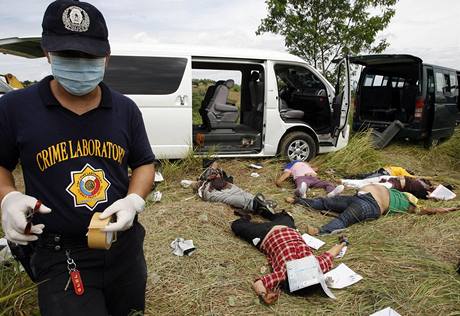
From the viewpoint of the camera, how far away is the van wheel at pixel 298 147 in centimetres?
549

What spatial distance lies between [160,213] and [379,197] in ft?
7.72

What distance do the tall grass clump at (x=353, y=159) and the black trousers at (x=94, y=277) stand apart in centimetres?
449

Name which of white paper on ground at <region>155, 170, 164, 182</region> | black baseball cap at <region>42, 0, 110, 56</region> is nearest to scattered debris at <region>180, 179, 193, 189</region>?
white paper on ground at <region>155, 170, 164, 182</region>

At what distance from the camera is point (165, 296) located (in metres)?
2.40

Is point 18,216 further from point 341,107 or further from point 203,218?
point 341,107

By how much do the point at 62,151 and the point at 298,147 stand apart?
185 inches

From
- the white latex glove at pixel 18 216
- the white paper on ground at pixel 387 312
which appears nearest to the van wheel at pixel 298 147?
the white paper on ground at pixel 387 312

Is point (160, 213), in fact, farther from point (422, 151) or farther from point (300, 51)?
point (300, 51)

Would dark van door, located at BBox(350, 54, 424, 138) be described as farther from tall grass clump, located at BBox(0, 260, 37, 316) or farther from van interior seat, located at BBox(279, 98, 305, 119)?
tall grass clump, located at BBox(0, 260, 37, 316)

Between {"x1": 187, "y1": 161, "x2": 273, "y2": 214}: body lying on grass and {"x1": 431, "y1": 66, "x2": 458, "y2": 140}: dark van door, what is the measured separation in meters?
4.66

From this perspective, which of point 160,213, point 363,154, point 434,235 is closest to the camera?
point 434,235

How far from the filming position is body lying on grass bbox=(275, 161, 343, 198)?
14.2 ft

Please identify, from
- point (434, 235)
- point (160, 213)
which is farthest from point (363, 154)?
point (160, 213)

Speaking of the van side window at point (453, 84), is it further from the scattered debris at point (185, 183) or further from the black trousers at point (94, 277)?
the black trousers at point (94, 277)
